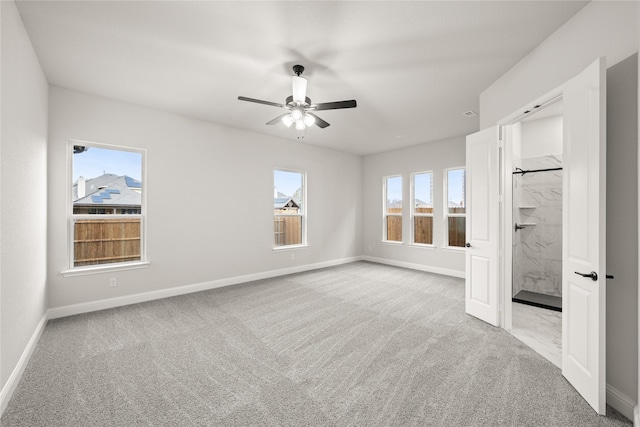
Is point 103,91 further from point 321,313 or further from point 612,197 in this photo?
point 612,197

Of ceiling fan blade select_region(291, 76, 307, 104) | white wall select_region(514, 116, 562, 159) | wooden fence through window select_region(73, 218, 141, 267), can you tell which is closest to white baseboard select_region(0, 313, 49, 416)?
wooden fence through window select_region(73, 218, 141, 267)

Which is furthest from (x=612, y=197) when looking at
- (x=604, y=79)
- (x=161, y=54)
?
(x=161, y=54)

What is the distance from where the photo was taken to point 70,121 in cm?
343

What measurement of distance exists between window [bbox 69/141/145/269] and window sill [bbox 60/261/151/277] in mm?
106

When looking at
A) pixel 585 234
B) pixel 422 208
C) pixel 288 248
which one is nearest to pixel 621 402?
pixel 585 234

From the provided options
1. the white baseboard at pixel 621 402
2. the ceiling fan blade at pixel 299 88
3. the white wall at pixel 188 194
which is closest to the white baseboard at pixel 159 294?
the white wall at pixel 188 194

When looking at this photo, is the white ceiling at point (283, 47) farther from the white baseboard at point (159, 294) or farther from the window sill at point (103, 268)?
the white baseboard at point (159, 294)

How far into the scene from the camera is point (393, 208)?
6.80 metres

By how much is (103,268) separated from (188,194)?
1521 mm

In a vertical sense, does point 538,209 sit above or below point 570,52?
below

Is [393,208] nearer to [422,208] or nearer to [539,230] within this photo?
[422,208]

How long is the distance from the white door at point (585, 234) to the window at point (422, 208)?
155 inches

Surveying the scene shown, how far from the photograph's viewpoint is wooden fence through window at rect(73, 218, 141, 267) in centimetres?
361

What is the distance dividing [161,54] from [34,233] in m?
2.20
